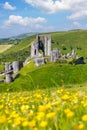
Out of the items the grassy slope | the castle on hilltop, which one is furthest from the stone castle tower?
the grassy slope

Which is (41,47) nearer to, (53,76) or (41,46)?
(41,46)

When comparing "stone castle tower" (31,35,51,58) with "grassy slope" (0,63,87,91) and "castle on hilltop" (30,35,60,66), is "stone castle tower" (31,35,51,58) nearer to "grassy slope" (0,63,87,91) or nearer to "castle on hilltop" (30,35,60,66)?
"castle on hilltop" (30,35,60,66)

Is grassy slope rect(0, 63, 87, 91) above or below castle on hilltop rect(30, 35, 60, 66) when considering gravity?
below

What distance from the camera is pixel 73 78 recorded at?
109 m

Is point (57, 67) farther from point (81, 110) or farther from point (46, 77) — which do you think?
point (81, 110)

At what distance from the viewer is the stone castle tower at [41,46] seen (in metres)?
158

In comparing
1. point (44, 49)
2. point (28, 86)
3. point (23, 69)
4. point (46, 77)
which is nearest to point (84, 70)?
point (46, 77)

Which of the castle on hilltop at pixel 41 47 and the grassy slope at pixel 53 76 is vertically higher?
the castle on hilltop at pixel 41 47

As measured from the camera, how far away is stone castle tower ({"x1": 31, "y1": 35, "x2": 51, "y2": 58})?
157500mm

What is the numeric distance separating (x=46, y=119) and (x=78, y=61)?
135 m

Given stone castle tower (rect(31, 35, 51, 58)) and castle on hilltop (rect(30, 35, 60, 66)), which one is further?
stone castle tower (rect(31, 35, 51, 58))

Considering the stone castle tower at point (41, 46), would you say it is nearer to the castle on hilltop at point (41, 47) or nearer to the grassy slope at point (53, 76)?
the castle on hilltop at point (41, 47)

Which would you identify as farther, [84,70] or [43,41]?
[43,41]

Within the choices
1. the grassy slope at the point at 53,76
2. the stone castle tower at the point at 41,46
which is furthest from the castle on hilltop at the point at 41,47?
the grassy slope at the point at 53,76
